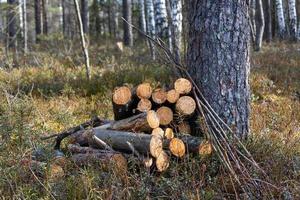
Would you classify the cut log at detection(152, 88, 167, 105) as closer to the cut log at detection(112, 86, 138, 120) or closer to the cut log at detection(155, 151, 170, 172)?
the cut log at detection(112, 86, 138, 120)

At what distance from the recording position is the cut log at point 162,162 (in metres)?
5.04

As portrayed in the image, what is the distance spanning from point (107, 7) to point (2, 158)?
28613 mm

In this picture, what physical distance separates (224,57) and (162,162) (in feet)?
4.92

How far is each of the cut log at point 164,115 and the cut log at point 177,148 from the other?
42 cm

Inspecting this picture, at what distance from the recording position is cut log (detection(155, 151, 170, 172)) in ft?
16.5

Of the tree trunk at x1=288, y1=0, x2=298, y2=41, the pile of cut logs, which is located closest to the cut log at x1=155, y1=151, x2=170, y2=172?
the pile of cut logs

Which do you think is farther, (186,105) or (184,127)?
(184,127)

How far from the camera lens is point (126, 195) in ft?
14.6

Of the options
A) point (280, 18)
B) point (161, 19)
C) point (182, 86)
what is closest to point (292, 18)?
point (280, 18)

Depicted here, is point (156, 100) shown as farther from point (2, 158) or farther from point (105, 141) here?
point (2, 158)

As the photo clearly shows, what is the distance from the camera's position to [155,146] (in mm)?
5059

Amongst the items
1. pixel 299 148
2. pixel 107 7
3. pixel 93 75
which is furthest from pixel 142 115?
pixel 107 7

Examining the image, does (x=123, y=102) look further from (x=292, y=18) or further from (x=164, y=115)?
(x=292, y=18)

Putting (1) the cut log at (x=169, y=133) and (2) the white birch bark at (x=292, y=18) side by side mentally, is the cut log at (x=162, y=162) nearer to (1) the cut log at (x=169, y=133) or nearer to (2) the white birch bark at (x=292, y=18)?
(1) the cut log at (x=169, y=133)
